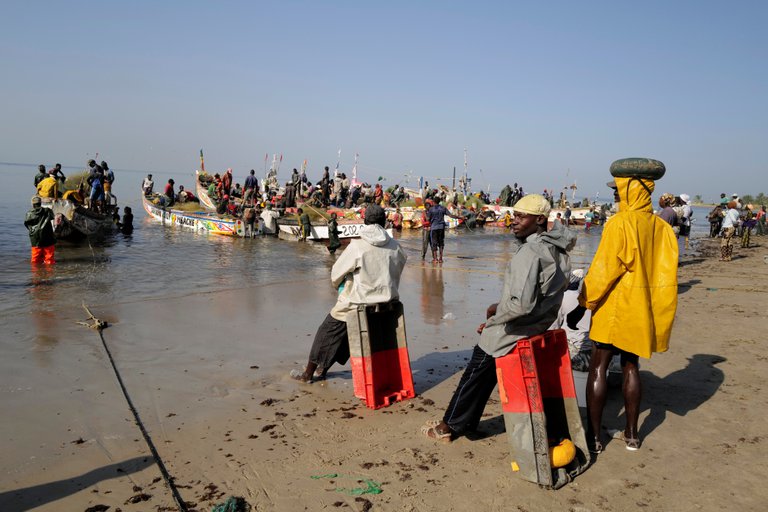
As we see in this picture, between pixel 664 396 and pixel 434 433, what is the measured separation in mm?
2267

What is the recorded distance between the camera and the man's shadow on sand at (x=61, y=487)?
318 centimetres

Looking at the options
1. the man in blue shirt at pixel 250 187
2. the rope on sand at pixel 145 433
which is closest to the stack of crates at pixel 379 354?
the rope on sand at pixel 145 433

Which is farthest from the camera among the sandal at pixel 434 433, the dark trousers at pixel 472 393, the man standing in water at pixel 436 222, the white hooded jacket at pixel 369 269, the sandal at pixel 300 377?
the man standing in water at pixel 436 222

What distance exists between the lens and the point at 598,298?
12.1 feet

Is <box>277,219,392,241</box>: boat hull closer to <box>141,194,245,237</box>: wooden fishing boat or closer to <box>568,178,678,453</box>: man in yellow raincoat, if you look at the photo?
<box>141,194,245,237</box>: wooden fishing boat

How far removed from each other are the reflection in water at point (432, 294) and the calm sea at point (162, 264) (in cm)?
175

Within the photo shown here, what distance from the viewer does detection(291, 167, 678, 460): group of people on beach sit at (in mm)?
3295

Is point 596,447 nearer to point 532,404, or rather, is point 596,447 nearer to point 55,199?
point 532,404

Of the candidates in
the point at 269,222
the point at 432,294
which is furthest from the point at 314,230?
the point at 432,294

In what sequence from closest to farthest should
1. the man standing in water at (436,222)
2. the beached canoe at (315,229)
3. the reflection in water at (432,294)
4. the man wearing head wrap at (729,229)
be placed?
the reflection in water at (432,294) → the man standing in water at (436,222) → the man wearing head wrap at (729,229) → the beached canoe at (315,229)

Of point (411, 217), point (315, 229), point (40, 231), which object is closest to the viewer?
point (40, 231)

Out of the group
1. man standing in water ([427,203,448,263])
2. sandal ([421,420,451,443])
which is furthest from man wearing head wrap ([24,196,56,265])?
sandal ([421,420,451,443])

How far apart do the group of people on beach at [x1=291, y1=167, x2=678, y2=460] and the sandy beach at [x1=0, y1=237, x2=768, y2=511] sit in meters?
0.34

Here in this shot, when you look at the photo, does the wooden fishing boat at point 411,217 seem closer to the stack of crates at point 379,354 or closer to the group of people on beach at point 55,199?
the group of people on beach at point 55,199
